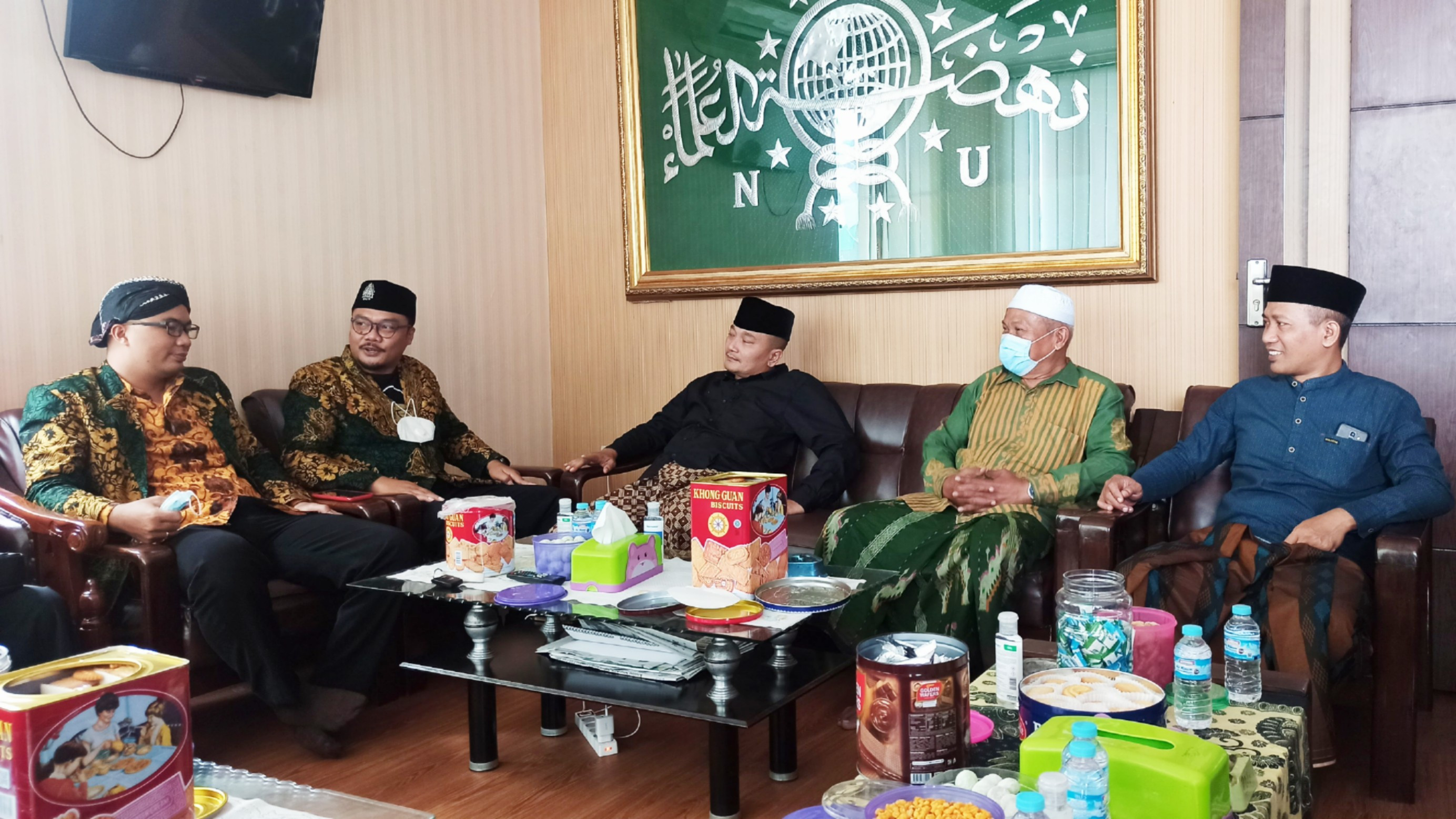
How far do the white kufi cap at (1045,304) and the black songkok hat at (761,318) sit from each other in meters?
0.77

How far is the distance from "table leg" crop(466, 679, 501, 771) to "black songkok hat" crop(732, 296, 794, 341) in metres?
1.52

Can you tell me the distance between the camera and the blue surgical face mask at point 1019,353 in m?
3.04

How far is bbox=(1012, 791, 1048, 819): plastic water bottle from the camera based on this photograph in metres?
1.05

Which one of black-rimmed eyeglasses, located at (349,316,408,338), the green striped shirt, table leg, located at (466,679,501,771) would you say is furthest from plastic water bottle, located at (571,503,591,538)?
black-rimmed eyeglasses, located at (349,316,408,338)

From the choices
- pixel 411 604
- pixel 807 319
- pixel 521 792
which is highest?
pixel 807 319

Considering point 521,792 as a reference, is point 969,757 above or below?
above

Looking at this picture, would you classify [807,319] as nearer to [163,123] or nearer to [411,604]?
[411,604]

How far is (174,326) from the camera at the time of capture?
8.86 ft

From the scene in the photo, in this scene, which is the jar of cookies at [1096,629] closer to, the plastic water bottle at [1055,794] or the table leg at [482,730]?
the plastic water bottle at [1055,794]

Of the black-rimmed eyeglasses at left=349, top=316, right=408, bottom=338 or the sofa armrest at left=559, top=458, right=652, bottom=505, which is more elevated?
the black-rimmed eyeglasses at left=349, top=316, right=408, bottom=338

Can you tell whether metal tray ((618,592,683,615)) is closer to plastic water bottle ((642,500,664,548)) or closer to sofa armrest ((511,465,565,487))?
plastic water bottle ((642,500,664,548))

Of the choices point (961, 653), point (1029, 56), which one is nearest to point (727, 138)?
point (1029, 56)

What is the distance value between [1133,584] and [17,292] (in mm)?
2881

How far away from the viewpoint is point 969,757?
1441 millimetres
